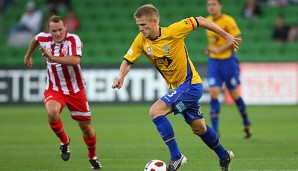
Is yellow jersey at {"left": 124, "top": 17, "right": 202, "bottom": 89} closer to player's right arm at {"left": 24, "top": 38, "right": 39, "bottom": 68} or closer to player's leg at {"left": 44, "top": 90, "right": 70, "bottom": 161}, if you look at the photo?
player's leg at {"left": 44, "top": 90, "right": 70, "bottom": 161}

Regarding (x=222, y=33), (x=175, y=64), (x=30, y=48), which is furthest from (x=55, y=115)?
(x=222, y=33)

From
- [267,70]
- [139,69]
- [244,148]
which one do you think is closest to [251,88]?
[267,70]

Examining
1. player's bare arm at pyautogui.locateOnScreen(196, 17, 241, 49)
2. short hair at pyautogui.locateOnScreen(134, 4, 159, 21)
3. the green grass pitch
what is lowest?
the green grass pitch

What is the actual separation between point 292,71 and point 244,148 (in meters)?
9.19

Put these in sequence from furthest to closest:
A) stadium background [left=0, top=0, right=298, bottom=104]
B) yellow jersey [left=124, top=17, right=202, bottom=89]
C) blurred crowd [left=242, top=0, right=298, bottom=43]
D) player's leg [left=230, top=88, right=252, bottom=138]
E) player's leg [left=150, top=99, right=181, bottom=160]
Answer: blurred crowd [left=242, top=0, right=298, bottom=43], stadium background [left=0, top=0, right=298, bottom=104], player's leg [left=230, top=88, right=252, bottom=138], yellow jersey [left=124, top=17, right=202, bottom=89], player's leg [left=150, top=99, right=181, bottom=160]

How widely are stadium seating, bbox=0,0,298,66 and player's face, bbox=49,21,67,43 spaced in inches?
443

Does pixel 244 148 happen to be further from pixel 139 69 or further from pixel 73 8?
pixel 73 8

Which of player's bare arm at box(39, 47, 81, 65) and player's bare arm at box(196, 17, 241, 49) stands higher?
player's bare arm at box(196, 17, 241, 49)

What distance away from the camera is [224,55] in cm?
1442

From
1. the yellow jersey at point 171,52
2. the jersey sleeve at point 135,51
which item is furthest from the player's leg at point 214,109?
the jersey sleeve at point 135,51

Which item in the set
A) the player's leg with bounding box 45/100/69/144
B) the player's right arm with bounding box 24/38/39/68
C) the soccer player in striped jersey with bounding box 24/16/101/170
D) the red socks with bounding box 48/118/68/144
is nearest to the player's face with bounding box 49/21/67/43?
the soccer player in striped jersey with bounding box 24/16/101/170

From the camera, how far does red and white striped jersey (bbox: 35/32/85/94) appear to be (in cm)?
1050

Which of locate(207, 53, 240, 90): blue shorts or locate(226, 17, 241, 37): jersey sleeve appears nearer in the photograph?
locate(226, 17, 241, 37): jersey sleeve

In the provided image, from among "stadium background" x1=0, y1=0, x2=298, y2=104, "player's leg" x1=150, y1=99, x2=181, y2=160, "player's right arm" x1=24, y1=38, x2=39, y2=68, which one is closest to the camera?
"player's leg" x1=150, y1=99, x2=181, y2=160
